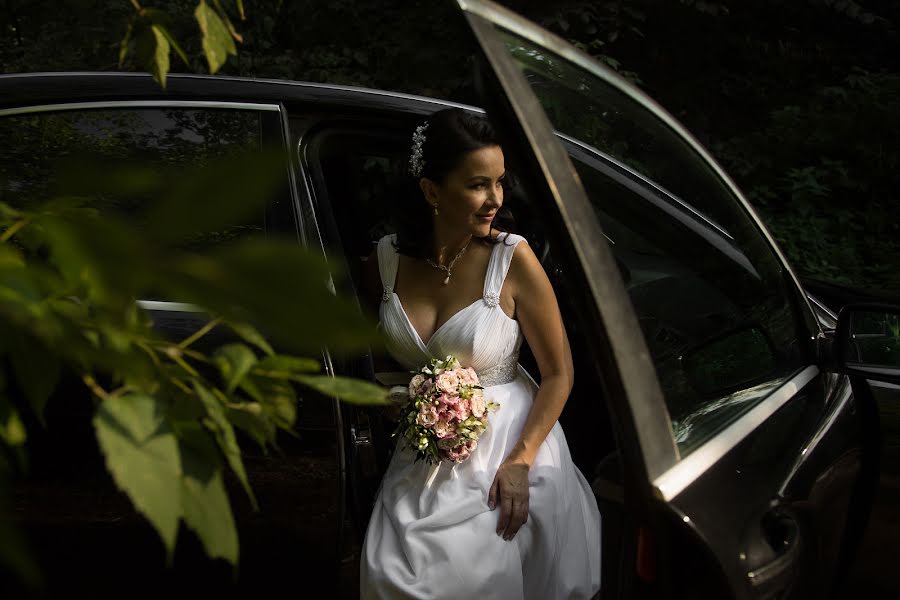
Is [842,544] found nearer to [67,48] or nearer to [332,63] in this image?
[332,63]

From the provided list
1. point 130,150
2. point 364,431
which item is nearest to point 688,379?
point 364,431

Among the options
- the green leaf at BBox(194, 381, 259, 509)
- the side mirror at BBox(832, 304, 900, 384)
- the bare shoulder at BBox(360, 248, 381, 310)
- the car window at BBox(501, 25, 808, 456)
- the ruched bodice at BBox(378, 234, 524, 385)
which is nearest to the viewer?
the green leaf at BBox(194, 381, 259, 509)

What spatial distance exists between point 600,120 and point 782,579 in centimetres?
90

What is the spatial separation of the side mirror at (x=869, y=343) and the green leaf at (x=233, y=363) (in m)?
1.43

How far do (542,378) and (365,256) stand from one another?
3.30 feet

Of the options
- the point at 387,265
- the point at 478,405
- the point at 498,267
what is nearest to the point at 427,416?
the point at 478,405

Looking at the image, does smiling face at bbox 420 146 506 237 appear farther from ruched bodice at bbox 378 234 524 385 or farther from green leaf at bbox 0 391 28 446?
green leaf at bbox 0 391 28 446

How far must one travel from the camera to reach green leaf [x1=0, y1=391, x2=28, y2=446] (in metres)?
0.64

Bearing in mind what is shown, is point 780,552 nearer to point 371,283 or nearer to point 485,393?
point 485,393

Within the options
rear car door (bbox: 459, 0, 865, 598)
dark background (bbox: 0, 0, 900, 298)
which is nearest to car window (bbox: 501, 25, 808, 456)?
rear car door (bbox: 459, 0, 865, 598)

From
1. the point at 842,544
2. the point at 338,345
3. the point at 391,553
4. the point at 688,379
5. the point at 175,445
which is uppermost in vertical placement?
the point at 338,345

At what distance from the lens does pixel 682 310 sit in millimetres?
1745

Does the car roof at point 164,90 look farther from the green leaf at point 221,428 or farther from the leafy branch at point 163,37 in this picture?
the green leaf at point 221,428

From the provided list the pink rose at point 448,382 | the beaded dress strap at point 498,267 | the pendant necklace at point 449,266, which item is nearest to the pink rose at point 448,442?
the pink rose at point 448,382
